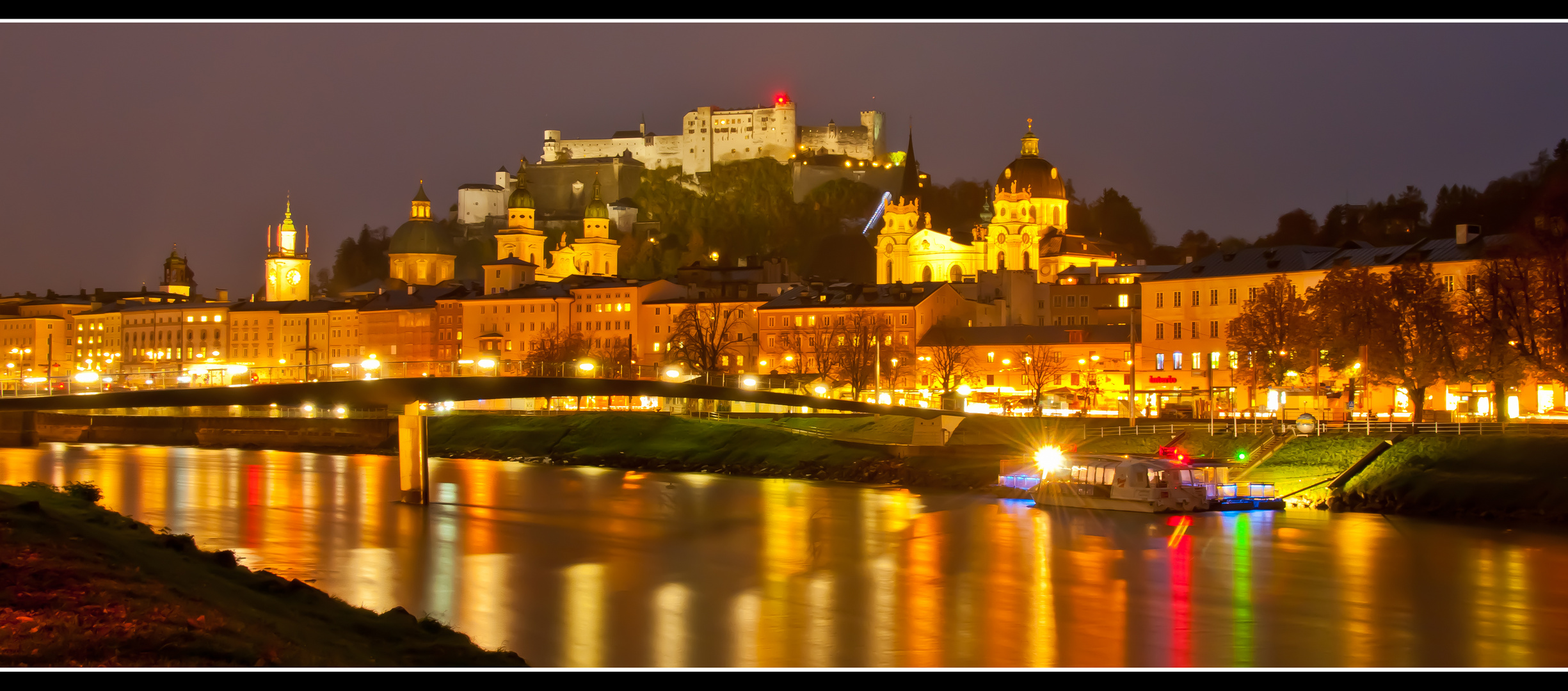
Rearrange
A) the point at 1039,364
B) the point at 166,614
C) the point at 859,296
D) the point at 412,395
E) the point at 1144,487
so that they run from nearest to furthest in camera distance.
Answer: the point at 166,614 → the point at 1144,487 → the point at 412,395 → the point at 1039,364 → the point at 859,296

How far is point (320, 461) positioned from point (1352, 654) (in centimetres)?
4235

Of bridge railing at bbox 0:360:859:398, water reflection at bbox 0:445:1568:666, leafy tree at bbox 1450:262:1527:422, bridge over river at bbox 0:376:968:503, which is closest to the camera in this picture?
water reflection at bbox 0:445:1568:666

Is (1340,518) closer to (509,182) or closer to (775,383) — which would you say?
(775,383)

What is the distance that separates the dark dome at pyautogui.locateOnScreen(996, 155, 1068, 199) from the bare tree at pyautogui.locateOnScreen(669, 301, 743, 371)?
1150 inches

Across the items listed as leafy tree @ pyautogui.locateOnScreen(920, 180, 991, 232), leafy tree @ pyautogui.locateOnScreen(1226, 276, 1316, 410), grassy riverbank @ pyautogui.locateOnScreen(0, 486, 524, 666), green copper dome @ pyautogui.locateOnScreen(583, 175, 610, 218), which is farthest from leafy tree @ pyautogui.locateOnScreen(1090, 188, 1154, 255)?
grassy riverbank @ pyautogui.locateOnScreen(0, 486, 524, 666)

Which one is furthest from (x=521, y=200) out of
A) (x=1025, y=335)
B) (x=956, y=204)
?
(x=1025, y=335)

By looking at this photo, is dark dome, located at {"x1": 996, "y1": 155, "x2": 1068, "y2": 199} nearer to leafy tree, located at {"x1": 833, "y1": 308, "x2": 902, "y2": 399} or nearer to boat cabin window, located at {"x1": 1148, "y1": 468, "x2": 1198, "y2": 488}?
leafy tree, located at {"x1": 833, "y1": 308, "x2": 902, "y2": 399}

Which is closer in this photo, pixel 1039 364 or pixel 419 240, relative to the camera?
pixel 1039 364

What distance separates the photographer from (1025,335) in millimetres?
74062

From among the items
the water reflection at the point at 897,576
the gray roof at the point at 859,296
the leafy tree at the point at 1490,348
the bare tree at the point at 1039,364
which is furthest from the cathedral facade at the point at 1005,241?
the water reflection at the point at 897,576

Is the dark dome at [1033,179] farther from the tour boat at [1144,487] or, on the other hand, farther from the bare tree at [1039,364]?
the tour boat at [1144,487]

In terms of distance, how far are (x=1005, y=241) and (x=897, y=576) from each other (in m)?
80.5

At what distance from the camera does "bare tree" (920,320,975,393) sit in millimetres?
71750

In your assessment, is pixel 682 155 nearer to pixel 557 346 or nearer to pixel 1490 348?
pixel 557 346
